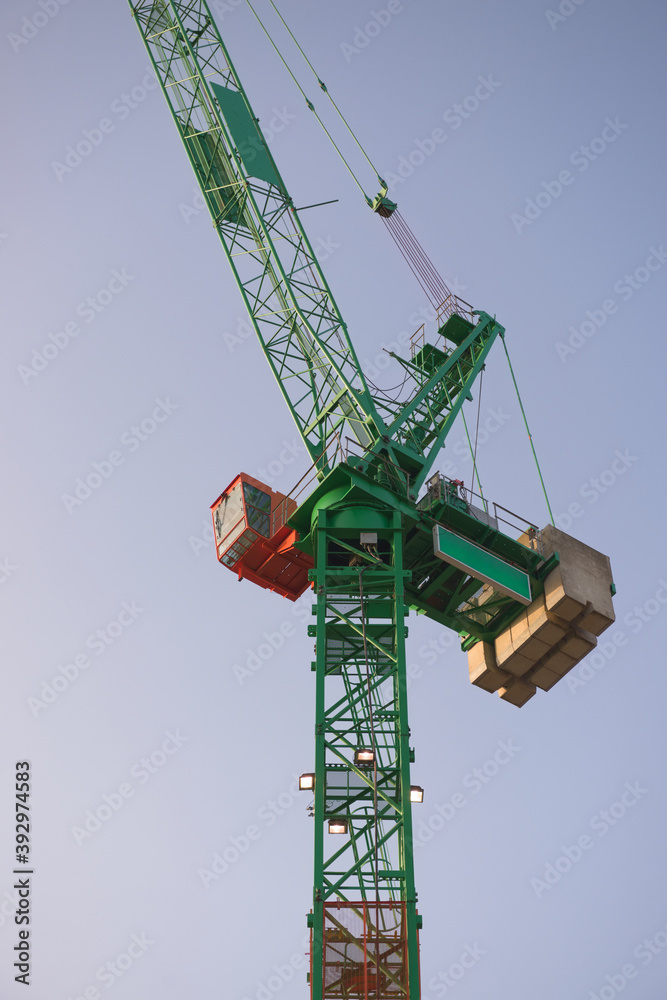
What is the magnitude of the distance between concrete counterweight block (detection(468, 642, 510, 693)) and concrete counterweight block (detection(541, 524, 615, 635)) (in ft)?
11.1

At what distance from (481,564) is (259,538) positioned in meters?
7.18

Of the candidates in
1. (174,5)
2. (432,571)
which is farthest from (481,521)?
(174,5)

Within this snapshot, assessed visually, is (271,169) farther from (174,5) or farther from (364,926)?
(364,926)

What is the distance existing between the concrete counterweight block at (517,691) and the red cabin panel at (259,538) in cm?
763

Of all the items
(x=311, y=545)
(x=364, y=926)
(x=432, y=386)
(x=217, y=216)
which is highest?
(x=217, y=216)

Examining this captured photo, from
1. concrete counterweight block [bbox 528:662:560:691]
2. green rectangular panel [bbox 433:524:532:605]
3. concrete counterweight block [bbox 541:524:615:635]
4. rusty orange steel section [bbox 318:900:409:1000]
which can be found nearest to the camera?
rusty orange steel section [bbox 318:900:409:1000]

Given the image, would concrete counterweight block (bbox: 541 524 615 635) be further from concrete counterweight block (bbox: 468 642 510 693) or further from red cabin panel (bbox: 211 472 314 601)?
red cabin panel (bbox: 211 472 314 601)

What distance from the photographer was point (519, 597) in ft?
128

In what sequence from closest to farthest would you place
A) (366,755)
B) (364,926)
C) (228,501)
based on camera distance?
(364,926) → (366,755) → (228,501)

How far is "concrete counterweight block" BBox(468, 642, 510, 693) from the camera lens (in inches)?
1671

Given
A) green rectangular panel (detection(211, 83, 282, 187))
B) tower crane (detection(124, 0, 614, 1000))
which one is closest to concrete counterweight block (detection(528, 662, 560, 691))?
tower crane (detection(124, 0, 614, 1000))

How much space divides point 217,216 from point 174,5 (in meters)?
9.53

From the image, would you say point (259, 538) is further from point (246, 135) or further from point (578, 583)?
point (246, 135)

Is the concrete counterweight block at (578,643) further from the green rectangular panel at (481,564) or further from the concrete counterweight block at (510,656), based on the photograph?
the green rectangular panel at (481,564)
